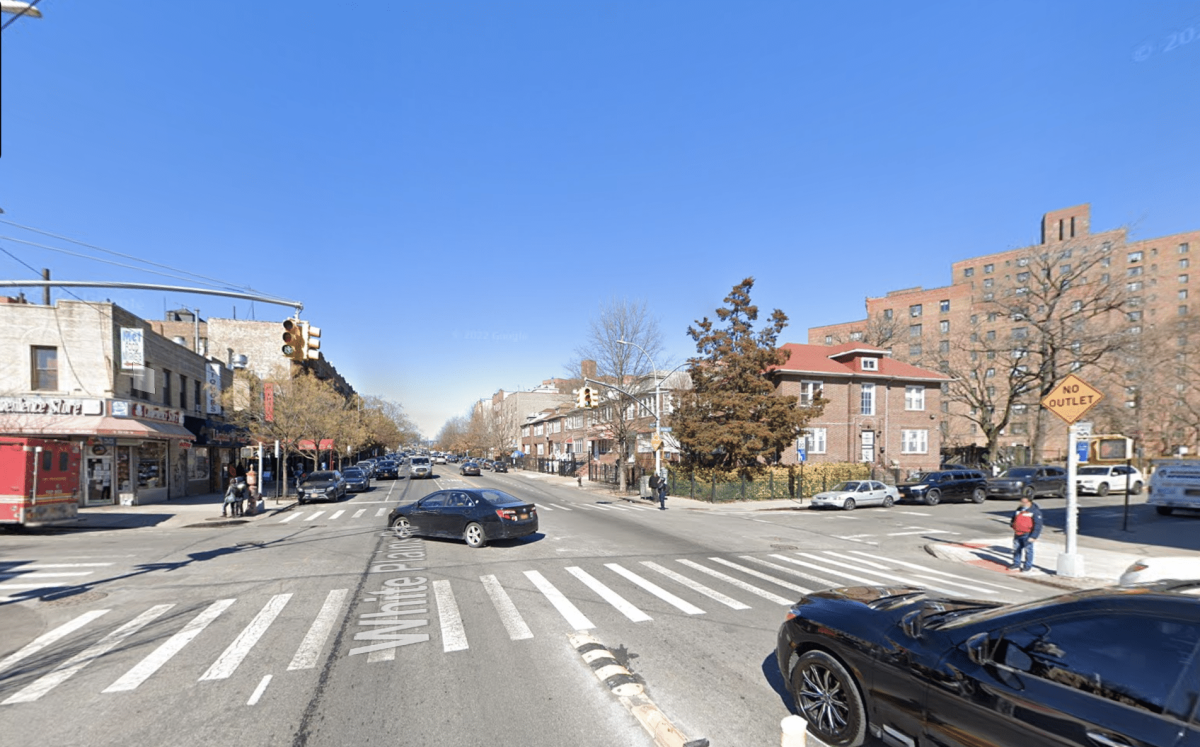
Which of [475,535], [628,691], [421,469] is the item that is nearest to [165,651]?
[628,691]

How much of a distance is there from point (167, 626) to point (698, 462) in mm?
27586

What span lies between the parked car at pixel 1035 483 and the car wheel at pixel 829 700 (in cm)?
3192

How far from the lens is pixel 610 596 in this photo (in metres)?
8.86

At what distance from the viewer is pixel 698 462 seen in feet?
106

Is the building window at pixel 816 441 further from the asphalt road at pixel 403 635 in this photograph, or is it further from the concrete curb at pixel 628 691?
the concrete curb at pixel 628 691

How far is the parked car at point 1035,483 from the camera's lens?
29438 mm

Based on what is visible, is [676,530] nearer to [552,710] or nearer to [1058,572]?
[1058,572]

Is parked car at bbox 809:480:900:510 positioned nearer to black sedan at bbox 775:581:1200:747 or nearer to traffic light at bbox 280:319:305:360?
black sedan at bbox 775:581:1200:747

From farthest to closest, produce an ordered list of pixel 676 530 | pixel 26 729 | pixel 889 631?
pixel 676 530
pixel 26 729
pixel 889 631

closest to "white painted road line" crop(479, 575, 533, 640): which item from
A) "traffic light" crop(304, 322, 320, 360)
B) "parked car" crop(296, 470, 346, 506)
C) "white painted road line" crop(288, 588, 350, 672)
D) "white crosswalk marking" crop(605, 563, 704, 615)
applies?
"white painted road line" crop(288, 588, 350, 672)

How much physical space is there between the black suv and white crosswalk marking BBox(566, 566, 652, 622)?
2394 centimetres

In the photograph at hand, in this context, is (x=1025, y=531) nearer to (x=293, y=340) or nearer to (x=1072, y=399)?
(x=1072, y=399)

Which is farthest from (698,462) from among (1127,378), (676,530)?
(1127,378)

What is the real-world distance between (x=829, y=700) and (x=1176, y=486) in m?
26.5
